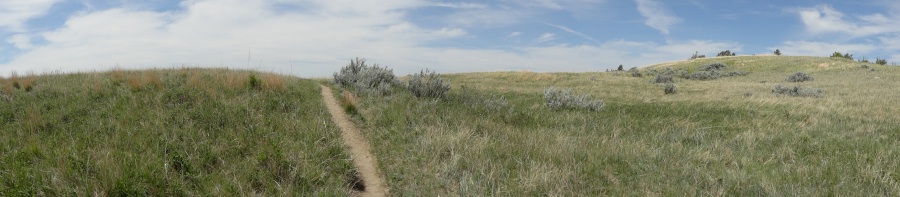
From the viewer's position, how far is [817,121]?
10.2 meters

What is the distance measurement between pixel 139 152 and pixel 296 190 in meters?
2.66

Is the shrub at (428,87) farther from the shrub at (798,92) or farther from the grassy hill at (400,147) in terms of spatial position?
the shrub at (798,92)

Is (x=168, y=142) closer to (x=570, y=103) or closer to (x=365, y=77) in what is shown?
(x=365, y=77)

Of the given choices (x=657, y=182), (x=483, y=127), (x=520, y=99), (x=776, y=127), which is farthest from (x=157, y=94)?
(x=776, y=127)

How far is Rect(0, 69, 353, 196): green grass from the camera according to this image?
205 inches

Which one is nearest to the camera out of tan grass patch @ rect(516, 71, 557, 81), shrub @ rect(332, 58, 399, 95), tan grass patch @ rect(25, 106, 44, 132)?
tan grass patch @ rect(25, 106, 44, 132)

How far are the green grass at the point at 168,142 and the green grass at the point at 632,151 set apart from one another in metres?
1.08

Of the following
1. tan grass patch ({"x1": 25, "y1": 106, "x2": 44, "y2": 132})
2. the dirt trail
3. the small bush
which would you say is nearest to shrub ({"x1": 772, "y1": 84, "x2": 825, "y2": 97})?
the dirt trail

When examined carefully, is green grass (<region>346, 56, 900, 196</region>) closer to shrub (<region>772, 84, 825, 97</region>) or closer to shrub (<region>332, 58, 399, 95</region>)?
shrub (<region>332, 58, 399, 95</region>)

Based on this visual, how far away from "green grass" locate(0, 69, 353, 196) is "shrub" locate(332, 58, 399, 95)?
6.75 ft

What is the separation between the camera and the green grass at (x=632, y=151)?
5.33 metres

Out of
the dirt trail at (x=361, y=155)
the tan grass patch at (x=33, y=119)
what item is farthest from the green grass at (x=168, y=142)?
the dirt trail at (x=361, y=155)

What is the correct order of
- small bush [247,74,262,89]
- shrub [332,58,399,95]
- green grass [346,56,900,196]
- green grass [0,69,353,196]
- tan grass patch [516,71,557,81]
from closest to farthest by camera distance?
green grass [0,69,353,196], green grass [346,56,900,196], small bush [247,74,262,89], shrub [332,58,399,95], tan grass patch [516,71,557,81]

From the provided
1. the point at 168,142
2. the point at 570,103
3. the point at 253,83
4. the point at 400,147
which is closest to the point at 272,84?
the point at 253,83
